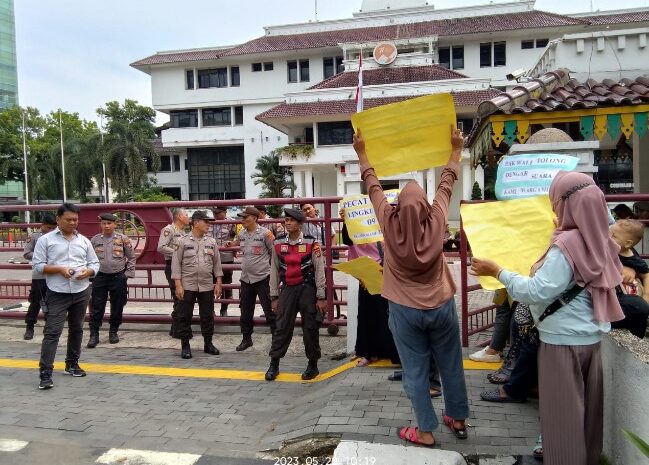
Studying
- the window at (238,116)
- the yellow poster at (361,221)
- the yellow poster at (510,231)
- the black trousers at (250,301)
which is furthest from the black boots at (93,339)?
the window at (238,116)

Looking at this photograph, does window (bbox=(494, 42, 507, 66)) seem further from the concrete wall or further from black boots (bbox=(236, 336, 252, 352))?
the concrete wall

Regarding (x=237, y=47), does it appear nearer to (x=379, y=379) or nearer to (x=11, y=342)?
(x=11, y=342)

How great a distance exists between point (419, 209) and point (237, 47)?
4203cm

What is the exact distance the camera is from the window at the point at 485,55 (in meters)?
37.3

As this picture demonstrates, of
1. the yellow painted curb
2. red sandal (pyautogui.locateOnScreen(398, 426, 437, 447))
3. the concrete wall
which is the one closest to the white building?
the yellow painted curb

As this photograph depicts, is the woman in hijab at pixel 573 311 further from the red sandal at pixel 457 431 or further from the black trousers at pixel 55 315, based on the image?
the black trousers at pixel 55 315

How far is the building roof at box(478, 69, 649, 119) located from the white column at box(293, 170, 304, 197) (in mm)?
28917

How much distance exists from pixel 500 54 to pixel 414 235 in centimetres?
3850

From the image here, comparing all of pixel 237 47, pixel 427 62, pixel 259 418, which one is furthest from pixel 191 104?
pixel 259 418

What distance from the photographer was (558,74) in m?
7.08

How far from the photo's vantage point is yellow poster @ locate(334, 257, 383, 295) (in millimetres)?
4664

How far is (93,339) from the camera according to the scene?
278 inches

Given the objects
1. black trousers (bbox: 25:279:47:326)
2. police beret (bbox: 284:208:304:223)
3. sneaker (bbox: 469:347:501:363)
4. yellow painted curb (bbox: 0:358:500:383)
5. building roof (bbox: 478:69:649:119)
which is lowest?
yellow painted curb (bbox: 0:358:500:383)

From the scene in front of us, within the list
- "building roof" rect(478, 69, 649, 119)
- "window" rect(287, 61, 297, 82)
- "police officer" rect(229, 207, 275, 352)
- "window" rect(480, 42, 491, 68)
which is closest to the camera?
"building roof" rect(478, 69, 649, 119)
